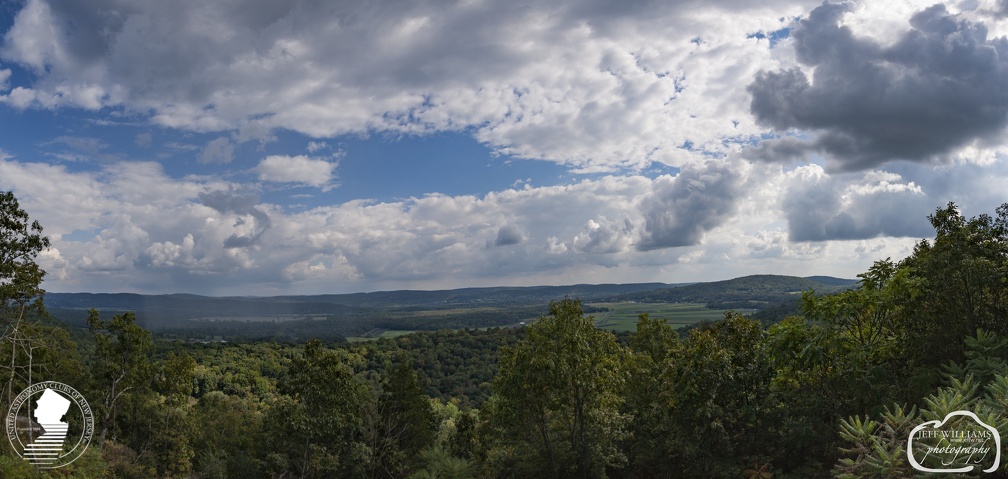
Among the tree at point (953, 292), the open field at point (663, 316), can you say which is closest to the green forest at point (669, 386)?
the tree at point (953, 292)

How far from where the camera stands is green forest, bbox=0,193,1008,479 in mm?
10992

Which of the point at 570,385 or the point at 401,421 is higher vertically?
the point at 570,385

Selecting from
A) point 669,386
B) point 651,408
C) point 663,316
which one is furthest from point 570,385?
point 663,316

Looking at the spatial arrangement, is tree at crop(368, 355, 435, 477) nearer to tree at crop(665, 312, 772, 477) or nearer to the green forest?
the green forest

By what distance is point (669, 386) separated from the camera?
1482cm

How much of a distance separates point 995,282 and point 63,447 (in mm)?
27652

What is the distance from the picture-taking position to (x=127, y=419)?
37500 mm

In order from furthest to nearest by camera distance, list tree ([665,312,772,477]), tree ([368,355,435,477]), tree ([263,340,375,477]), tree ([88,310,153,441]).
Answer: tree ([88,310,153,441]) → tree ([368,355,435,477]) → tree ([263,340,375,477]) → tree ([665,312,772,477])

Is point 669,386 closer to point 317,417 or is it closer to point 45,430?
point 317,417

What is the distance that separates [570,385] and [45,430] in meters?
18.0

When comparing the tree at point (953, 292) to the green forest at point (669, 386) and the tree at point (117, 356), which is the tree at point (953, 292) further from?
the tree at point (117, 356)

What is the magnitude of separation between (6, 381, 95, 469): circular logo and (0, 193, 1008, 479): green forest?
2.11ft

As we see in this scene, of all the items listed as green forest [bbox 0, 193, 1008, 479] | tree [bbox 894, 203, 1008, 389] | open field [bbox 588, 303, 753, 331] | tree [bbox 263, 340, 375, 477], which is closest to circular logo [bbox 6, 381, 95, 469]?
green forest [bbox 0, 193, 1008, 479]

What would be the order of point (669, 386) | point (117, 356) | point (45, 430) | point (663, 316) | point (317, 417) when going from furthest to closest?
point (663, 316)
point (117, 356)
point (317, 417)
point (45, 430)
point (669, 386)
